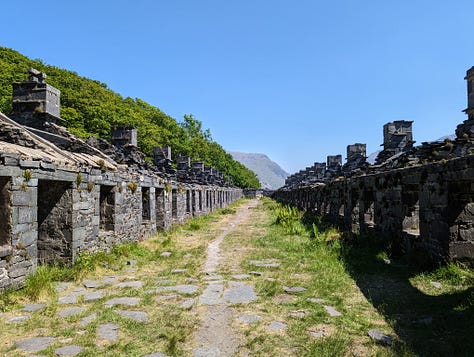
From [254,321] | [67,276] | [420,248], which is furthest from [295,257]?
[67,276]

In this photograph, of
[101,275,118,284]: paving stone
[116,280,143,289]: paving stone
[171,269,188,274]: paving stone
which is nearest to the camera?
[116,280,143,289]: paving stone

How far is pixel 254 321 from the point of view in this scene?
5.19 meters

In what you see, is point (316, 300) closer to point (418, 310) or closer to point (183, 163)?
point (418, 310)

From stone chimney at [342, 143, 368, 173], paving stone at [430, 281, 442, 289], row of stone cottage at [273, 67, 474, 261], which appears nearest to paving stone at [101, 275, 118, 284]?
paving stone at [430, 281, 442, 289]

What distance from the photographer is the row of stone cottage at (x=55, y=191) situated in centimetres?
681

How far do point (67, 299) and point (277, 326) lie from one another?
12.1 ft

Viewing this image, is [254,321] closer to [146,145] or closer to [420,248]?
[420,248]

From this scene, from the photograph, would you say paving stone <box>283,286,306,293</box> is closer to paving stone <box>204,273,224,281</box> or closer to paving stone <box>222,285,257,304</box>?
paving stone <box>222,285,257,304</box>

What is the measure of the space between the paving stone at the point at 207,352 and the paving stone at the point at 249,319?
0.93 m

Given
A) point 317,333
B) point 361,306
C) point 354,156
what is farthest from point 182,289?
point 354,156

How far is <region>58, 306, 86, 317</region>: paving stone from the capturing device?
5648 millimetres

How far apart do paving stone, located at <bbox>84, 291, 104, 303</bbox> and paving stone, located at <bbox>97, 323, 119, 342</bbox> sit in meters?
1.48

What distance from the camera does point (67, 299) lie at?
647 centimetres

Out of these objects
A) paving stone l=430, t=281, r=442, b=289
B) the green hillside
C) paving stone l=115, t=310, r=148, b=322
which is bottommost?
paving stone l=115, t=310, r=148, b=322
